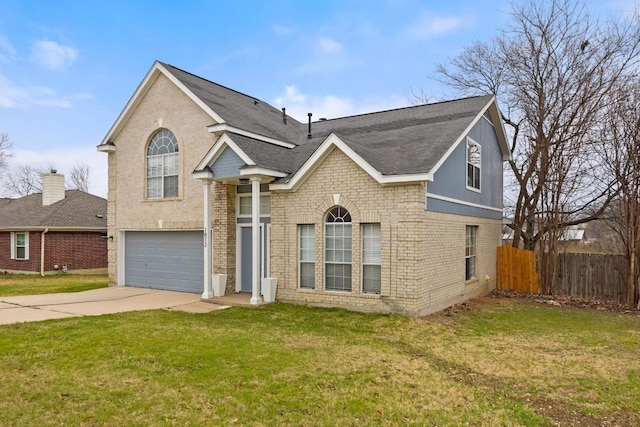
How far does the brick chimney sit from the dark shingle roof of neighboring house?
38 cm

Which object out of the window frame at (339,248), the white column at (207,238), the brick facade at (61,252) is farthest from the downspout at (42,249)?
the window frame at (339,248)

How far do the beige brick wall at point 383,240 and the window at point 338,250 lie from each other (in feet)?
0.55

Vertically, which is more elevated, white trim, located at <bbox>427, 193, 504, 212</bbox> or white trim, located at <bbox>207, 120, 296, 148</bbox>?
white trim, located at <bbox>207, 120, 296, 148</bbox>

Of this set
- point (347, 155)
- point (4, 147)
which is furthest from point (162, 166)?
point (4, 147)

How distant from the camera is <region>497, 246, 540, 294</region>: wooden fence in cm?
1609

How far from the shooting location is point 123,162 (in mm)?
16266

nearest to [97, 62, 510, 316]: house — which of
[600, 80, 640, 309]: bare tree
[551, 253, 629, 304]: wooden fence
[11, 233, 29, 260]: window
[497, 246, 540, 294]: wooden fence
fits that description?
[497, 246, 540, 294]: wooden fence

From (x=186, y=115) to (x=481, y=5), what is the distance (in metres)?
10.5

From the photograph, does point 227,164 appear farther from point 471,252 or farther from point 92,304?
point 471,252

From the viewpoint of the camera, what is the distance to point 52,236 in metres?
23.0

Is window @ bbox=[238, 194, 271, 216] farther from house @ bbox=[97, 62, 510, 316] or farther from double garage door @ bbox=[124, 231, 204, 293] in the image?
double garage door @ bbox=[124, 231, 204, 293]

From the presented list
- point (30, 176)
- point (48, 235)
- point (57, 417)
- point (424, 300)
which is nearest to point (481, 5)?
point (424, 300)

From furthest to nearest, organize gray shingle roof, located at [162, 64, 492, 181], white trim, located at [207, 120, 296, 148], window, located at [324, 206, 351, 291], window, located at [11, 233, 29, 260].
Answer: window, located at [11, 233, 29, 260] < white trim, located at [207, 120, 296, 148] < window, located at [324, 206, 351, 291] < gray shingle roof, located at [162, 64, 492, 181]

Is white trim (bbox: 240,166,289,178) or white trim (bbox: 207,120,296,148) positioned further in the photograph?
white trim (bbox: 207,120,296,148)
